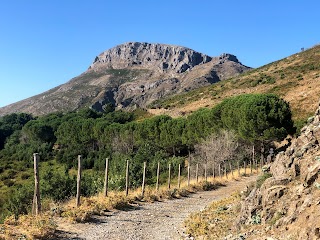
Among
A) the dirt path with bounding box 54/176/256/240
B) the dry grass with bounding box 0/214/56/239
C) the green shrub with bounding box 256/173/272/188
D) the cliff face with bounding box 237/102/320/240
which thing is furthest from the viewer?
the dirt path with bounding box 54/176/256/240

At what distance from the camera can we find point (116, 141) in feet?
266

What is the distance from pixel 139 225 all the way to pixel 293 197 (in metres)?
7.06

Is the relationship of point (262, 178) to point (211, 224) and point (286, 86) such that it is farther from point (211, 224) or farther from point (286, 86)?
point (286, 86)

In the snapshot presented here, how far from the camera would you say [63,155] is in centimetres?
8906

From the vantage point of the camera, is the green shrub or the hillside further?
the hillside

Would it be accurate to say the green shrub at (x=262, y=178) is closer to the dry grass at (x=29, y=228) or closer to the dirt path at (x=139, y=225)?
the dirt path at (x=139, y=225)

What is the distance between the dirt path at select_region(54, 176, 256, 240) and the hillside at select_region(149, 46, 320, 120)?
51.3m

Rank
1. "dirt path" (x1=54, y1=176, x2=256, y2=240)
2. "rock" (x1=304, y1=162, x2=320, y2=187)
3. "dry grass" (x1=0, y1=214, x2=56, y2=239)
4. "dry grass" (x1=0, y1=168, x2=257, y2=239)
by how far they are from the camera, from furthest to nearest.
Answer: "dirt path" (x1=54, y1=176, x2=256, y2=240)
"dry grass" (x1=0, y1=168, x2=257, y2=239)
"dry grass" (x1=0, y1=214, x2=56, y2=239)
"rock" (x1=304, y1=162, x2=320, y2=187)

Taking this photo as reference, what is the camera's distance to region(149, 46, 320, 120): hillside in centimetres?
7100

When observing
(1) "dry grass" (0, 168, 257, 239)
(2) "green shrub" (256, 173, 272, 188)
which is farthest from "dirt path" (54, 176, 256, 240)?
(2) "green shrub" (256, 173, 272, 188)

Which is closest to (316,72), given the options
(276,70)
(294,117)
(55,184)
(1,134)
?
(276,70)

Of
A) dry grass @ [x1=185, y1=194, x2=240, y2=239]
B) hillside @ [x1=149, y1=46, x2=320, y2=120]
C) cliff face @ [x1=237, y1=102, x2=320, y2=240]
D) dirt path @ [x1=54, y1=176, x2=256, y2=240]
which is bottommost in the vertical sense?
dirt path @ [x1=54, y1=176, x2=256, y2=240]

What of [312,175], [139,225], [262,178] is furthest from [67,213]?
[312,175]

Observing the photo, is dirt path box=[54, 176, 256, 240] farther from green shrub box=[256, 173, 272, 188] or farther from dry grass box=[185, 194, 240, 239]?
green shrub box=[256, 173, 272, 188]
